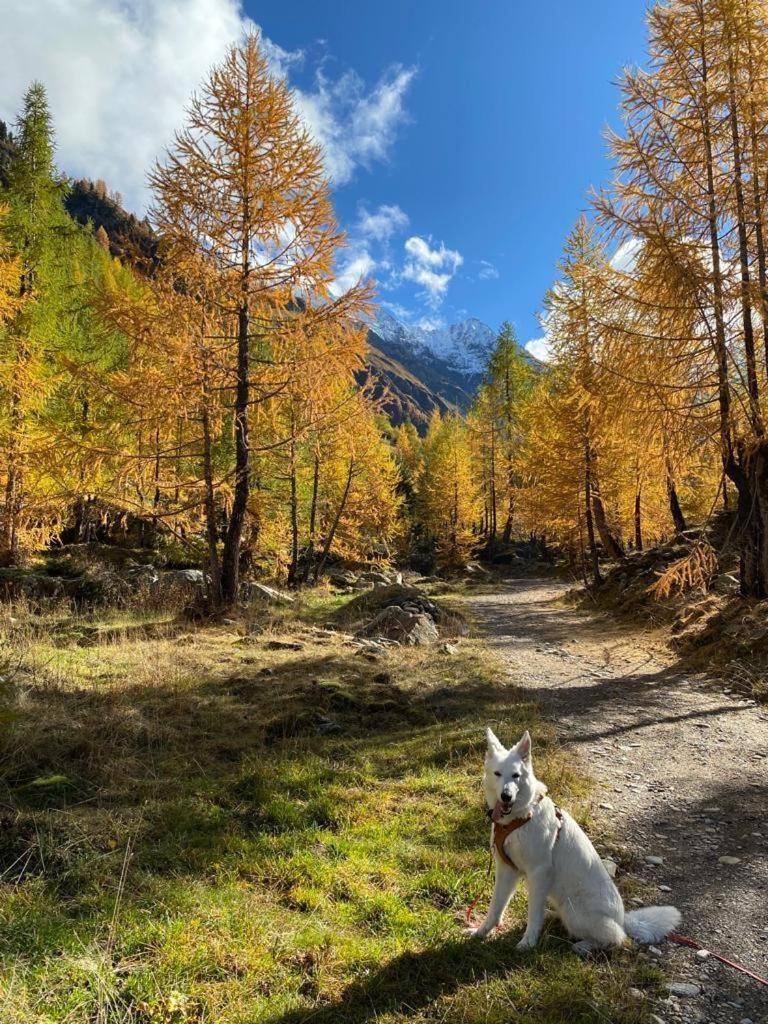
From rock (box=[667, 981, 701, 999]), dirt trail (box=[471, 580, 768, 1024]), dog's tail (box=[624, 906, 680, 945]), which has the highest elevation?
dog's tail (box=[624, 906, 680, 945])

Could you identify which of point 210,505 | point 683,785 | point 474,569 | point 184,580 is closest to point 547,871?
point 683,785

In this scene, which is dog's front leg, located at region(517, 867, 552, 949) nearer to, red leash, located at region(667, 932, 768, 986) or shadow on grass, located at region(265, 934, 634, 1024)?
shadow on grass, located at region(265, 934, 634, 1024)

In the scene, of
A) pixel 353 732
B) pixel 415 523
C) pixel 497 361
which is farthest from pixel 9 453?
pixel 415 523

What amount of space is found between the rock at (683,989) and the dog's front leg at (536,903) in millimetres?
639

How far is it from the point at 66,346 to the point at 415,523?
3499 centimetres

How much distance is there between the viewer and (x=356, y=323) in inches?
459

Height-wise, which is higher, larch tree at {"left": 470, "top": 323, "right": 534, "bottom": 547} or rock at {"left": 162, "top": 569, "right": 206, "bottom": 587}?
larch tree at {"left": 470, "top": 323, "right": 534, "bottom": 547}

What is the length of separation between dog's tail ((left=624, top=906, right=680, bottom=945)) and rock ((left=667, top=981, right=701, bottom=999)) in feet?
0.69

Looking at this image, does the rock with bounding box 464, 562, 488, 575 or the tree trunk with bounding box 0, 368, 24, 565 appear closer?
the tree trunk with bounding box 0, 368, 24, 565

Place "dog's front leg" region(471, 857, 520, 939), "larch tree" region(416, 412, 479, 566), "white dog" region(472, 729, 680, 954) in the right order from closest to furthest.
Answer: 1. "white dog" region(472, 729, 680, 954)
2. "dog's front leg" region(471, 857, 520, 939)
3. "larch tree" region(416, 412, 479, 566)

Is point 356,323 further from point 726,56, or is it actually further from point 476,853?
point 476,853

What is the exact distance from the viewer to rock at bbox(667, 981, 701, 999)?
260 cm

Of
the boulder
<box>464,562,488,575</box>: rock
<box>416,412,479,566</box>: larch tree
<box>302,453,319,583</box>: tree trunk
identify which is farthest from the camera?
<box>416,412,479,566</box>: larch tree

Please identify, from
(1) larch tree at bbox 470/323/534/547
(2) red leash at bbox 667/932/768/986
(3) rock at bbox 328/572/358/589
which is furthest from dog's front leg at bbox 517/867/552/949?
(1) larch tree at bbox 470/323/534/547
